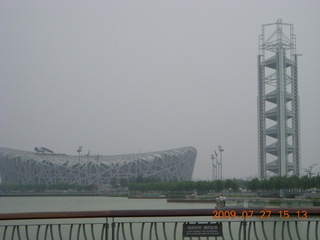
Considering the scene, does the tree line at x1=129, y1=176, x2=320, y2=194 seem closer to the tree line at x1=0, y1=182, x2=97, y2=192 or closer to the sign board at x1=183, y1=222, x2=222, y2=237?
A: the tree line at x1=0, y1=182, x2=97, y2=192

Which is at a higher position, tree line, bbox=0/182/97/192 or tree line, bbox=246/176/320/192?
tree line, bbox=246/176/320/192

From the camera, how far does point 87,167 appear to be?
129375 millimetres

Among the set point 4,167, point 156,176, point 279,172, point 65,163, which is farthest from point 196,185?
point 4,167

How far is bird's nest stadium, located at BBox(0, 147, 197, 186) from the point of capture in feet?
423

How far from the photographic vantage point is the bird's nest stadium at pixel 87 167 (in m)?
129

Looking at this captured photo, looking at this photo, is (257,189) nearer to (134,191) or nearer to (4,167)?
(134,191)

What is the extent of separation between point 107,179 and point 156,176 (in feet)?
40.6

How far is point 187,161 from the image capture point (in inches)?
5315
